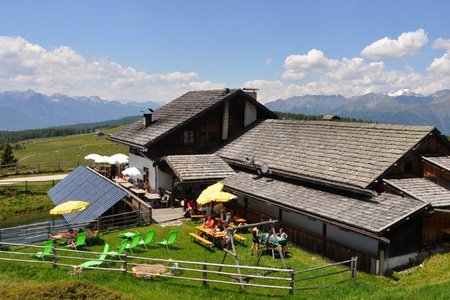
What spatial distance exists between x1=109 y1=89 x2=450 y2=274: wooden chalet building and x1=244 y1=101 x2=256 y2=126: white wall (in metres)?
1.42

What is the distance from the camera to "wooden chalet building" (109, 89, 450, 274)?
1820cm

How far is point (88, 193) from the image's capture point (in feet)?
94.7

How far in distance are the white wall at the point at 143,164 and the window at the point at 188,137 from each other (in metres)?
3.42

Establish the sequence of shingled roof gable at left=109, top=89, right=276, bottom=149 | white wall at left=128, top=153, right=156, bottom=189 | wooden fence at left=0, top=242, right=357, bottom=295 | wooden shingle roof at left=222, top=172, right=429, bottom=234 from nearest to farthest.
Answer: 1. wooden fence at left=0, top=242, right=357, bottom=295
2. wooden shingle roof at left=222, top=172, right=429, bottom=234
3. white wall at left=128, top=153, right=156, bottom=189
4. shingled roof gable at left=109, top=89, right=276, bottom=149

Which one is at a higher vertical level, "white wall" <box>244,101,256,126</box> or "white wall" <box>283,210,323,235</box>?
"white wall" <box>244,101,256,126</box>

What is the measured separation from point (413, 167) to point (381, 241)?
23.1 feet

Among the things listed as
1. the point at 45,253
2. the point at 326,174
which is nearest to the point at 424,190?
the point at 326,174

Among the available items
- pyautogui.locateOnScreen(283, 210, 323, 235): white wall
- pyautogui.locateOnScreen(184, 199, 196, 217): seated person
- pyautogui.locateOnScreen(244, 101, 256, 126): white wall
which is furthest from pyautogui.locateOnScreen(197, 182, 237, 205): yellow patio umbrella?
pyautogui.locateOnScreen(244, 101, 256, 126): white wall

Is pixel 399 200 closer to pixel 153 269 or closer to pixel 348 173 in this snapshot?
pixel 348 173

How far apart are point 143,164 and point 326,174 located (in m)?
17.3

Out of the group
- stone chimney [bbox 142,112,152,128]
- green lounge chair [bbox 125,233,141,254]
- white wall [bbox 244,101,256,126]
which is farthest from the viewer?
stone chimney [bbox 142,112,152,128]

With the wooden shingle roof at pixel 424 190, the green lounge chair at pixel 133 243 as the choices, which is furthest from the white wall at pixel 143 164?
the wooden shingle roof at pixel 424 190

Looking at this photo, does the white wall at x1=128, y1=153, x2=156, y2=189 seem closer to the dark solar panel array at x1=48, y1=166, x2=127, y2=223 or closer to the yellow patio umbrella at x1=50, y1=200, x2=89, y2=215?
the dark solar panel array at x1=48, y1=166, x2=127, y2=223

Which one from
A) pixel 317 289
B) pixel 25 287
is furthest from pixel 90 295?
pixel 317 289
